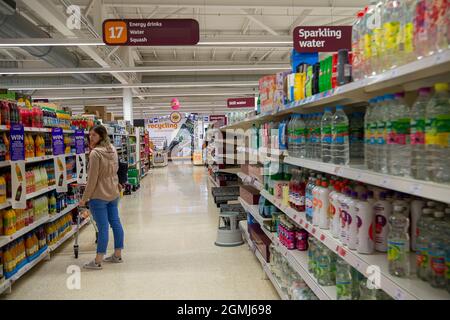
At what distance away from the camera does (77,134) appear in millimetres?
5785

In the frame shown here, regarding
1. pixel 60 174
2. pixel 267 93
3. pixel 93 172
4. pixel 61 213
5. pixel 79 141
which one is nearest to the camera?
pixel 267 93

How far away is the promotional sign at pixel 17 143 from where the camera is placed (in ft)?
12.0

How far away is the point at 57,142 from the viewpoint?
496 cm

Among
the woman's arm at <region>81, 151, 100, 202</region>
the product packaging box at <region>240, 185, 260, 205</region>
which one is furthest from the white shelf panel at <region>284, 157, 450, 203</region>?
the woman's arm at <region>81, 151, 100, 202</region>

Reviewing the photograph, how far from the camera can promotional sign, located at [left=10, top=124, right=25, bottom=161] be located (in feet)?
12.0

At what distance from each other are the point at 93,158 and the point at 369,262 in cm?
335

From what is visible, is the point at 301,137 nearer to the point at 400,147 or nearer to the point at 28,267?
the point at 400,147

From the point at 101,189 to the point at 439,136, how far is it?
373cm

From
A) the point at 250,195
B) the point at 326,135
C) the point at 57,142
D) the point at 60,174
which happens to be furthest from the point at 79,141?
the point at 326,135

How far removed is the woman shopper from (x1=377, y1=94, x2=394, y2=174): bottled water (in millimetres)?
3353

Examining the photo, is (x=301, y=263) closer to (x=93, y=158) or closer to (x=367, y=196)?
(x=367, y=196)

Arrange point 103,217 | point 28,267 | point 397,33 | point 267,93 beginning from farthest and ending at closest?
point 103,217
point 28,267
point 267,93
point 397,33

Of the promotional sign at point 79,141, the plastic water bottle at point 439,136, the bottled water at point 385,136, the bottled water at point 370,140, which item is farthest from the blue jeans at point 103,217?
the plastic water bottle at point 439,136
